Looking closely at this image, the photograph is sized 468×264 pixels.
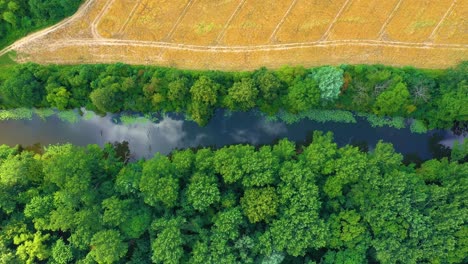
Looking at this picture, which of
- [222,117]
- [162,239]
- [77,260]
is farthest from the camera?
[222,117]

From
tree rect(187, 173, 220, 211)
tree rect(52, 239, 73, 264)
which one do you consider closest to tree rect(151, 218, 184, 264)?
tree rect(187, 173, 220, 211)

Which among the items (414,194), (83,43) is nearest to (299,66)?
(414,194)

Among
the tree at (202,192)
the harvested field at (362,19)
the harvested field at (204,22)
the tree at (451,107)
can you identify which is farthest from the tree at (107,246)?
the tree at (451,107)

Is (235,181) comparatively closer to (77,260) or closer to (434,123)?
(77,260)

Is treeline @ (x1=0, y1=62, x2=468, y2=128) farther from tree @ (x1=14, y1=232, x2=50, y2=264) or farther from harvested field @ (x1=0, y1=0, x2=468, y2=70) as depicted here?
tree @ (x1=14, y1=232, x2=50, y2=264)

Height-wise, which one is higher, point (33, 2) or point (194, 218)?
point (33, 2)

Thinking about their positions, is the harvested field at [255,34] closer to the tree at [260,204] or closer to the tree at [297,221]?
the tree at [297,221]
